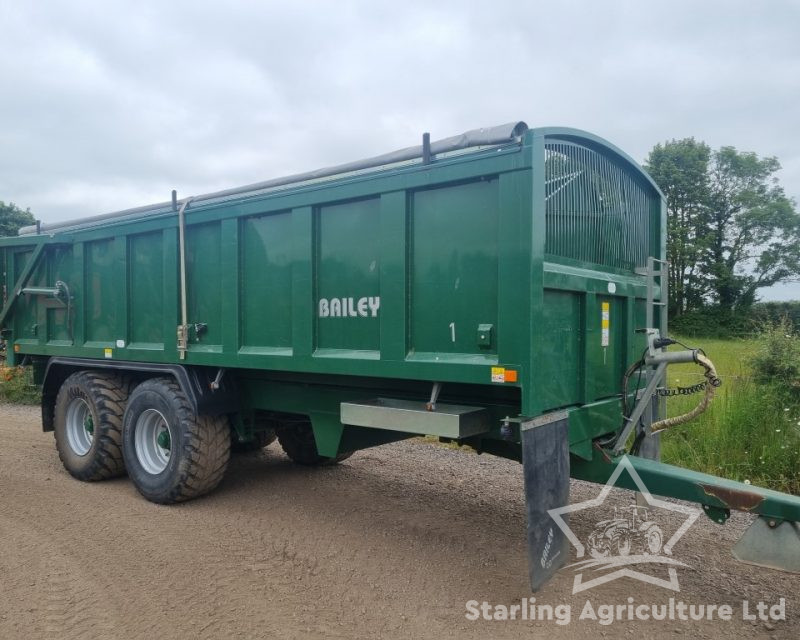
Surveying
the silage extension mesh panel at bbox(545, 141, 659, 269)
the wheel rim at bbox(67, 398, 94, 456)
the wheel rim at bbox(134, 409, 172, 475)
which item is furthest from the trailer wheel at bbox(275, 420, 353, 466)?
the silage extension mesh panel at bbox(545, 141, 659, 269)

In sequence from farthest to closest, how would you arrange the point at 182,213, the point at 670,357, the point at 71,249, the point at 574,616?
1. the point at 71,249
2. the point at 182,213
3. the point at 670,357
4. the point at 574,616

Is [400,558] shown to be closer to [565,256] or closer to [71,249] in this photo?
[565,256]

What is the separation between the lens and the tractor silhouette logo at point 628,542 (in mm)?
3715

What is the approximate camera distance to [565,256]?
3.82 metres

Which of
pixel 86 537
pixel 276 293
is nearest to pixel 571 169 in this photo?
pixel 276 293

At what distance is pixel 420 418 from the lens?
360 centimetres

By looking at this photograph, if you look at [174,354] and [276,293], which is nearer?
[276,293]

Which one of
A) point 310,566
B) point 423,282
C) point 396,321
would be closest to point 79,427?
point 310,566

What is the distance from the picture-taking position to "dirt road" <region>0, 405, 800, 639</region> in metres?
3.29

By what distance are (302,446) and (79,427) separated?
228cm

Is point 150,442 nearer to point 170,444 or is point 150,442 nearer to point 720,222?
point 170,444

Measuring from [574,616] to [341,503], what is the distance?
2442 millimetres

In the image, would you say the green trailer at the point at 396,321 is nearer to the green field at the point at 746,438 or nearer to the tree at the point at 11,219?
the green field at the point at 746,438

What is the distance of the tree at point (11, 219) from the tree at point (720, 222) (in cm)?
3187
